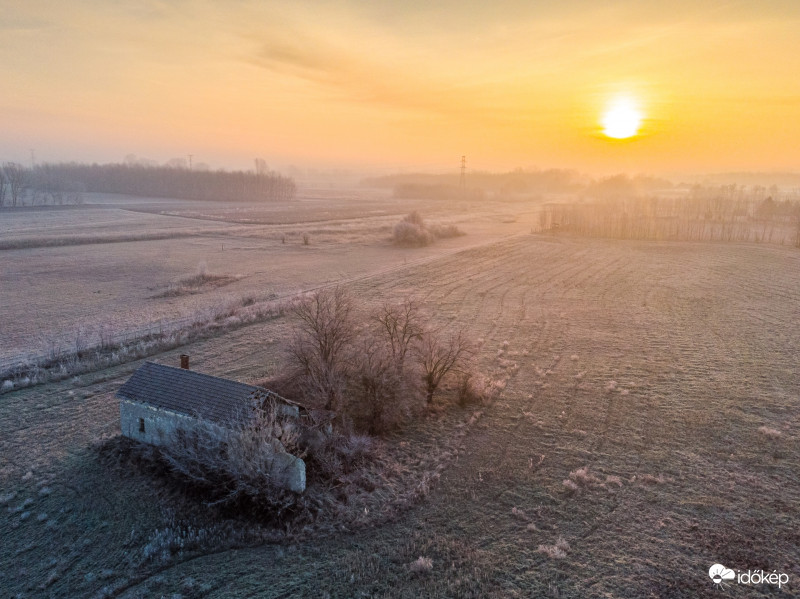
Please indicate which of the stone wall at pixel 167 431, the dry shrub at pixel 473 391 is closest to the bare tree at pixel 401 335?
the dry shrub at pixel 473 391

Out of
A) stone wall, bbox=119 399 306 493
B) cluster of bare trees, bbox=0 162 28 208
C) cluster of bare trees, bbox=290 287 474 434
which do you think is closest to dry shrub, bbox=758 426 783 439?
cluster of bare trees, bbox=290 287 474 434

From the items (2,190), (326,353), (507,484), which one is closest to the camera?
(507,484)

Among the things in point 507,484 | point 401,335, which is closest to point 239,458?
point 507,484

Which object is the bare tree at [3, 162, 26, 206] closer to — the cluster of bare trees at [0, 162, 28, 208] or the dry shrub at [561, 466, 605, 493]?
the cluster of bare trees at [0, 162, 28, 208]

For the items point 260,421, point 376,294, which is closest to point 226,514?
point 260,421

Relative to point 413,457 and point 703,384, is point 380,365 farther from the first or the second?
point 703,384

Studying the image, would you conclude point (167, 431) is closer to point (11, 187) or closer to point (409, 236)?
point (409, 236)

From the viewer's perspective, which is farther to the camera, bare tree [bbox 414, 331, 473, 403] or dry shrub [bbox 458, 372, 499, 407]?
dry shrub [bbox 458, 372, 499, 407]
